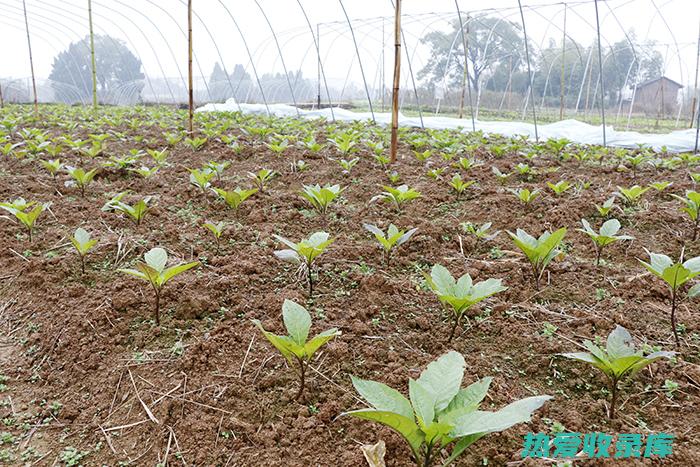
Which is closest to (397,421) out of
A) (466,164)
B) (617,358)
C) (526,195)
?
(617,358)

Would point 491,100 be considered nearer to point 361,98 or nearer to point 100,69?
point 361,98

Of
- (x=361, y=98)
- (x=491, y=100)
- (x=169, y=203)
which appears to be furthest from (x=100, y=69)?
(x=169, y=203)

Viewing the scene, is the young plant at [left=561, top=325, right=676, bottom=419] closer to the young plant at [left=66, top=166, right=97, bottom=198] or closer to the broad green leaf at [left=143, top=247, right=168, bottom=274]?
the broad green leaf at [left=143, top=247, right=168, bottom=274]

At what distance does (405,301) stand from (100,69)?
33.3m

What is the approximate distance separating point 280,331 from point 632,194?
3.44 meters

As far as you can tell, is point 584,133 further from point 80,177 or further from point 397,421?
point 397,421

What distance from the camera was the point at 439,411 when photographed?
4.72 ft

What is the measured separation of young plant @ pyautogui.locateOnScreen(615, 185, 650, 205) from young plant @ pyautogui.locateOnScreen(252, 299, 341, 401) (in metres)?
3.48

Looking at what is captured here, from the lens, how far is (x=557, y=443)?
1.71m

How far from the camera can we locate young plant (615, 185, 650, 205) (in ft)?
14.0

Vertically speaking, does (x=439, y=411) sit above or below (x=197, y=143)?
below

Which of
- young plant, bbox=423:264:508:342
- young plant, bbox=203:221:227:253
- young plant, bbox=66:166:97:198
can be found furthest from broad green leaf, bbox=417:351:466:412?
young plant, bbox=66:166:97:198

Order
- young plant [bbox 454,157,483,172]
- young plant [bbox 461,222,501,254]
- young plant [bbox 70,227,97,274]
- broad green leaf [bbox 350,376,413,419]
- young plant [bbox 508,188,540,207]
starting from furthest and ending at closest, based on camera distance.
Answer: young plant [bbox 454,157,483,172] → young plant [bbox 508,188,540,207] → young plant [bbox 461,222,501,254] → young plant [bbox 70,227,97,274] → broad green leaf [bbox 350,376,413,419]

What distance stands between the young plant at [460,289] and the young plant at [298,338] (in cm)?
52
